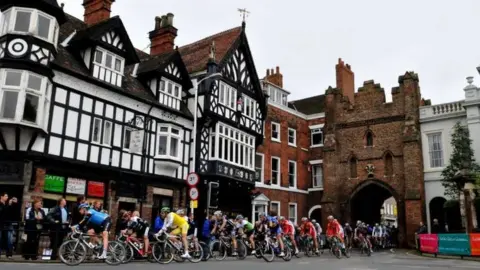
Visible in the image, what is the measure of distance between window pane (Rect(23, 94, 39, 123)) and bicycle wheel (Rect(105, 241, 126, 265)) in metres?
6.98

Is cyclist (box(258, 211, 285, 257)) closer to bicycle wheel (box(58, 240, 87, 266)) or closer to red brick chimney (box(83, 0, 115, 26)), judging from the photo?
bicycle wheel (box(58, 240, 87, 266))

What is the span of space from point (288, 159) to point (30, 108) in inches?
878

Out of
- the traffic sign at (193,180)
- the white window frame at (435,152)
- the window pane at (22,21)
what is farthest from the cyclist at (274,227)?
the white window frame at (435,152)

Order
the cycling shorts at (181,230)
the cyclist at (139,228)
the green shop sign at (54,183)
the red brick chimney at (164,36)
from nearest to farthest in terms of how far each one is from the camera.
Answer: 1. the cyclist at (139,228)
2. the cycling shorts at (181,230)
3. the green shop sign at (54,183)
4. the red brick chimney at (164,36)

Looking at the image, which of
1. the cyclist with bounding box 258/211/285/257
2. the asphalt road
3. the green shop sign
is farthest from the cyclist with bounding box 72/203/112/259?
the cyclist with bounding box 258/211/285/257

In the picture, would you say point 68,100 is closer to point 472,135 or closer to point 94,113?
point 94,113

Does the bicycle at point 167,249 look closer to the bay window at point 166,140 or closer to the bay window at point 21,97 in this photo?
the bay window at point 21,97

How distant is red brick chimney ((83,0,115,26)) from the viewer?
24906 mm

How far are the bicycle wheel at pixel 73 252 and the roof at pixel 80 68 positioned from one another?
8861 mm

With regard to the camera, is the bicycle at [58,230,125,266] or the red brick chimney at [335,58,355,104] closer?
the bicycle at [58,230,125,266]

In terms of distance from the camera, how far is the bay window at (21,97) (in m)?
16.7

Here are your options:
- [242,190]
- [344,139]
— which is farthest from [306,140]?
[242,190]

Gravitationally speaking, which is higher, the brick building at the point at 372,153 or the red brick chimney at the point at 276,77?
the red brick chimney at the point at 276,77

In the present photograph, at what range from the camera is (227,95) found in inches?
1064
